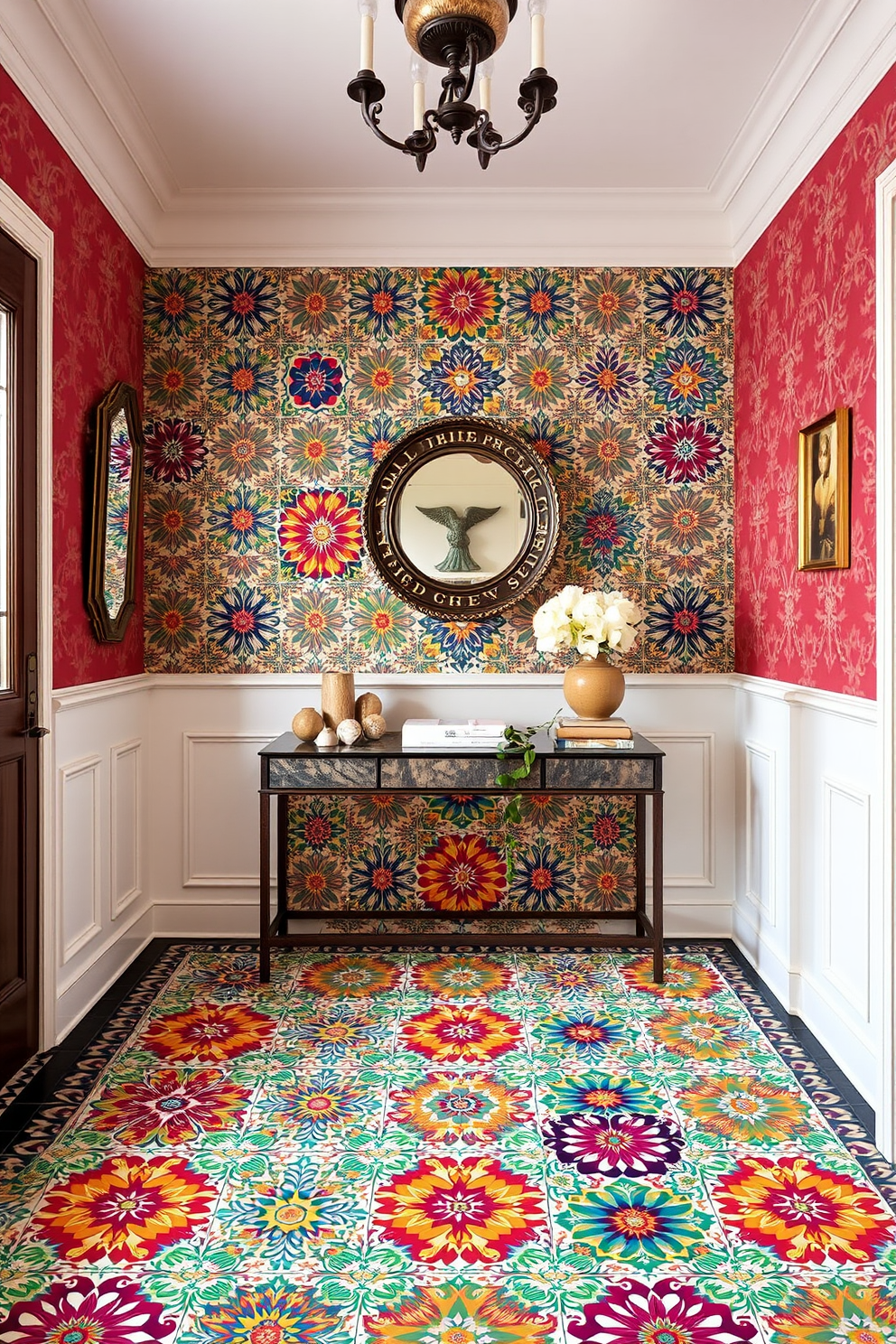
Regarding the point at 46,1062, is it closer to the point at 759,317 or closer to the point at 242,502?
the point at 242,502

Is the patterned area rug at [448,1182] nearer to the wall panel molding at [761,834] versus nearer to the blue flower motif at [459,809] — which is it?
the wall panel molding at [761,834]

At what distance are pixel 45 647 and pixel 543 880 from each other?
2.11 metres

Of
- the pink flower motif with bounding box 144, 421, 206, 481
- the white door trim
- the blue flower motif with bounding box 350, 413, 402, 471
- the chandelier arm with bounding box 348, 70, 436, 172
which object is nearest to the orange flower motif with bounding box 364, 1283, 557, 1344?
the white door trim

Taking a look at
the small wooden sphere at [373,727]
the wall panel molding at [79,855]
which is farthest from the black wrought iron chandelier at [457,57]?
the wall panel molding at [79,855]

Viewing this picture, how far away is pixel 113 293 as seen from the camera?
11.1 ft

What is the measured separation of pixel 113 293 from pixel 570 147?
5.58ft

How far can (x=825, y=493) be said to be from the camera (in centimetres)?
282

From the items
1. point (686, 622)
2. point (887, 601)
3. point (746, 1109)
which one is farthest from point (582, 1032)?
point (686, 622)

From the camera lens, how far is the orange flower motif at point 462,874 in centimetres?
382

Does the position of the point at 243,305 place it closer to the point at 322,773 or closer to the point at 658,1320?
the point at 322,773

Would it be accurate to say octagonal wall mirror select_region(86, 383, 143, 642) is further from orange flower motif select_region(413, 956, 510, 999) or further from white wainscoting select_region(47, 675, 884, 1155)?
orange flower motif select_region(413, 956, 510, 999)

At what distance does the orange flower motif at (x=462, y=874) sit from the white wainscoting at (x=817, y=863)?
98 cm

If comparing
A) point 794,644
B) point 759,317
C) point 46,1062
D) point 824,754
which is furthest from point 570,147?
point 46,1062

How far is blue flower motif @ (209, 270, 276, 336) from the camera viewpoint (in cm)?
378
